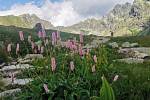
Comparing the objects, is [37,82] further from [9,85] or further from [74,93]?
[9,85]

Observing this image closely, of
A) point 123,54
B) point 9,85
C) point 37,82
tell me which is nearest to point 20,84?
point 9,85

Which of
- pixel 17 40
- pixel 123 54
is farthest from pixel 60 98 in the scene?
pixel 17 40

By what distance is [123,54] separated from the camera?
1598cm

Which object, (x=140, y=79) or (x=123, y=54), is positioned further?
(x=123, y=54)

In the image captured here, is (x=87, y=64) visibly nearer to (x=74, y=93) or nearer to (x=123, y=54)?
(x=74, y=93)

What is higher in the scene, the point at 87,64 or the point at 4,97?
the point at 87,64

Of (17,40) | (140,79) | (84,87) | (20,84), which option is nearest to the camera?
(84,87)

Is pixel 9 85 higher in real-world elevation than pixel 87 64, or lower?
lower

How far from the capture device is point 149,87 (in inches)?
296

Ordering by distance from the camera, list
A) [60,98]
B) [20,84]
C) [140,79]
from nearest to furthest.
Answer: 1. [60,98]
2. [140,79]
3. [20,84]

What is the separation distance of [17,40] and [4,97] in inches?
691

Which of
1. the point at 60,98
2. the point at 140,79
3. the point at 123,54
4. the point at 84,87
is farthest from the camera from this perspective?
the point at 123,54

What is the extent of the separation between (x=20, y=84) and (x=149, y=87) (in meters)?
3.48

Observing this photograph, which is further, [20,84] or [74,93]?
[20,84]
